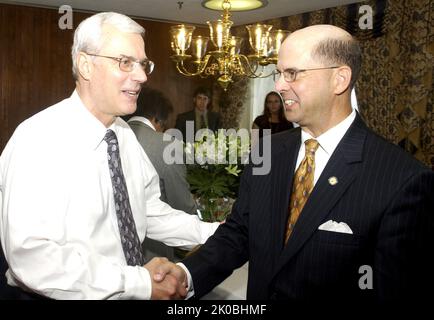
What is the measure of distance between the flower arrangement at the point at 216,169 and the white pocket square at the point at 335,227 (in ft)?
3.30

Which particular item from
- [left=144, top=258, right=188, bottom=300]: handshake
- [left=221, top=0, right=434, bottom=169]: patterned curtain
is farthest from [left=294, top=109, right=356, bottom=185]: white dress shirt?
[left=221, top=0, right=434, bottom=169]: patterned curtain

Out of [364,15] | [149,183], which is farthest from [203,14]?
[149,183]

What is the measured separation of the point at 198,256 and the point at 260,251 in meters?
0.36

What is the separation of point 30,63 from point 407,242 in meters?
6.48

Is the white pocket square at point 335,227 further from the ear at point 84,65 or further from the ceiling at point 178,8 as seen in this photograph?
the ceiling at point 178,8

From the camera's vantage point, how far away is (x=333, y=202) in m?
1.47

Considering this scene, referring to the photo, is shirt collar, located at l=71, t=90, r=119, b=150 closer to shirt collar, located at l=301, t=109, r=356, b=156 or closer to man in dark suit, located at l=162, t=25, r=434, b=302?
man in dark suit, located at l=162, t=25, r=434, b=302

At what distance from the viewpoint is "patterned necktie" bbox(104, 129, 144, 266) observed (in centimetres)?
170

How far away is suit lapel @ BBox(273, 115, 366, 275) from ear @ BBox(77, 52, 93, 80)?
0.88 metres

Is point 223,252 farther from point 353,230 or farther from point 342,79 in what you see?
point 342,79

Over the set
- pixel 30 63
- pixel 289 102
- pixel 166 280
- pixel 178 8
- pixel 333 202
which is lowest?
pixel 166 280

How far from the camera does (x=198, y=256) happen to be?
1918mm

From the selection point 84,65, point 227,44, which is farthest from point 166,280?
point 227,44
